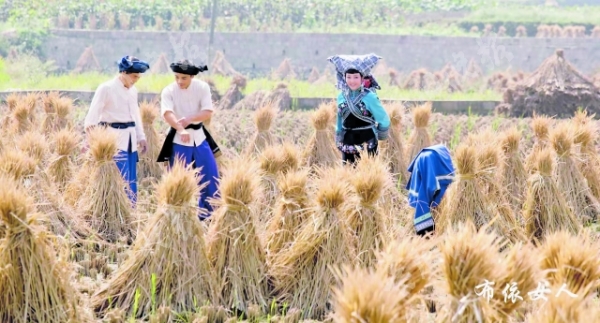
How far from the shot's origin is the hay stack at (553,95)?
13.1 metres

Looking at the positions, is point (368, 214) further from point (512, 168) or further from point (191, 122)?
point (512, 168)

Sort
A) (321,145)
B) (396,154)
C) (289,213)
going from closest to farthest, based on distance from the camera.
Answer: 1. (289,213)
2. (321,145)
3. (396,154)

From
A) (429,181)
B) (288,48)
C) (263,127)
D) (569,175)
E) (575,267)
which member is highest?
(575,267)

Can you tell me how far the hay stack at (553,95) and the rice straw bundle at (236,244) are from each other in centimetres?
845

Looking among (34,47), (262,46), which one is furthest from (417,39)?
(34,47)

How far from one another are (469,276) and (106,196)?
360 cm

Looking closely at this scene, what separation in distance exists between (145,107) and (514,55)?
17278 mm

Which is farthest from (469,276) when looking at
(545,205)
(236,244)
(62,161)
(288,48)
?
(288,48)

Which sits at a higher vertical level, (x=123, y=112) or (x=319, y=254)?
(x=123, y=112)

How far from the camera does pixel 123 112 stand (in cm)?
716

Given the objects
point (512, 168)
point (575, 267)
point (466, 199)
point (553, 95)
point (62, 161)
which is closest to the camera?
point (575, 267)

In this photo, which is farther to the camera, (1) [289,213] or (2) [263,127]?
(2) [263,127]

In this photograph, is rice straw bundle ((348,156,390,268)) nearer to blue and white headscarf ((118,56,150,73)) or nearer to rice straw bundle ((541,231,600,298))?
rice straw bundle ((541,231,600,298))

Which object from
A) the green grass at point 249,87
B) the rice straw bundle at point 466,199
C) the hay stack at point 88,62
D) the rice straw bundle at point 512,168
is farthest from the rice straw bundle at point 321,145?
the hay stack at point 88,62
